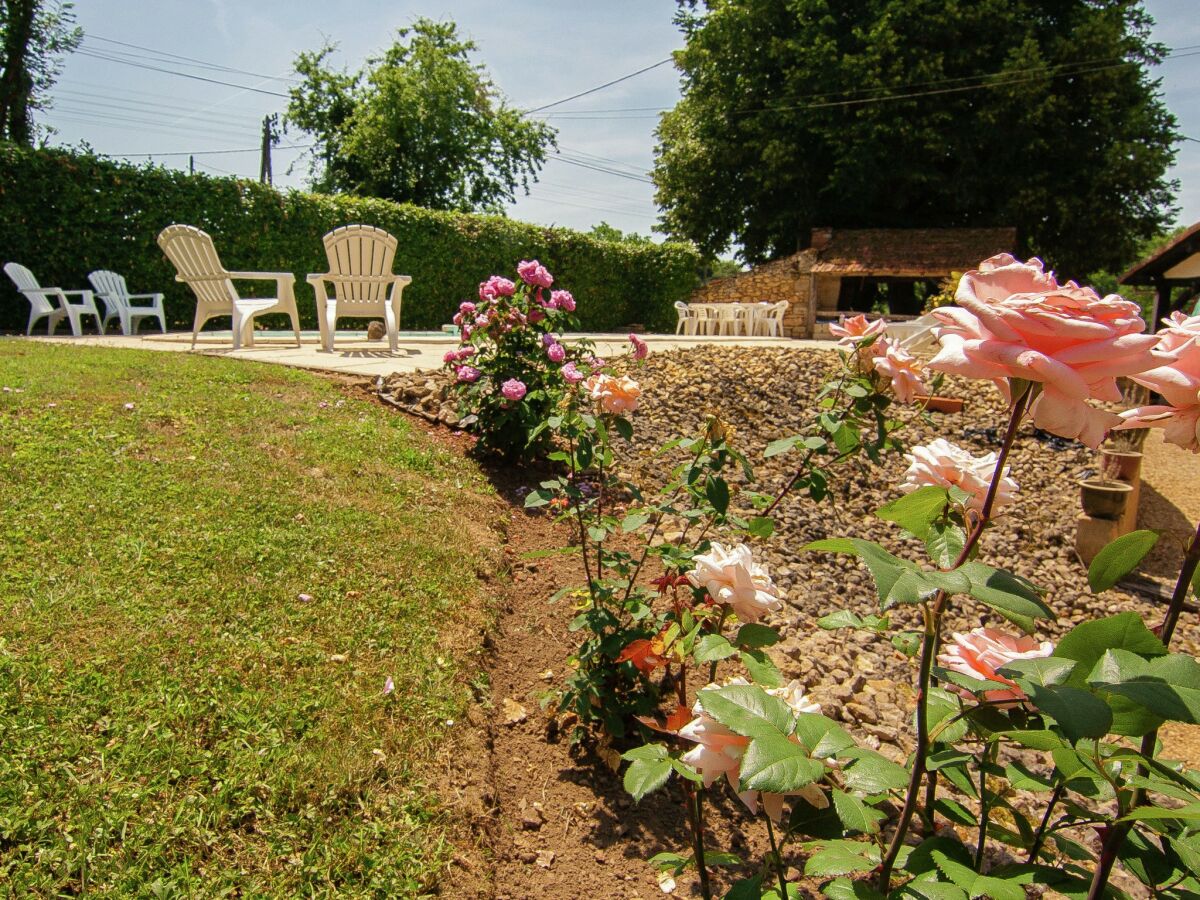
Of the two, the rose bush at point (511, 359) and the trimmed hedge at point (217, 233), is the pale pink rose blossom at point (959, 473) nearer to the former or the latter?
the rose bush at point (511, 359)

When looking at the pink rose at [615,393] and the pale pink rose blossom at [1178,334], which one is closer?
the pale pink rose blossom at [1178,334]

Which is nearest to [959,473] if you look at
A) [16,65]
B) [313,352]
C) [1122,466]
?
[1122,466]

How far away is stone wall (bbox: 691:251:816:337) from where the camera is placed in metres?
19.6

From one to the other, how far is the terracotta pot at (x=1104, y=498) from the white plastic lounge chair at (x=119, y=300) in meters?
10.8

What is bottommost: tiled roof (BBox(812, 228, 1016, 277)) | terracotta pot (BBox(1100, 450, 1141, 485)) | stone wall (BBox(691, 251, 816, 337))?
terracotta pot (BBox(1100, 450, 1141, 485))

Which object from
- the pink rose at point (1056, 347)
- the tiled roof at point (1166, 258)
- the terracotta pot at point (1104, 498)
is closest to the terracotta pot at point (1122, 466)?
the terracotta pot at point (1104, 498)

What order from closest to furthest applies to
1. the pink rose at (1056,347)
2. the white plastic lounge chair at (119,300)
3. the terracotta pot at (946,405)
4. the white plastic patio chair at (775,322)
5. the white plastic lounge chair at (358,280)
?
the pink rose at (1056,347) → the terracotta pot at (946,405) → the white plastic lounge chair at (358,280) → the white plastic lounge chair at (119,300) → the white plastic patio chair at (775,322)

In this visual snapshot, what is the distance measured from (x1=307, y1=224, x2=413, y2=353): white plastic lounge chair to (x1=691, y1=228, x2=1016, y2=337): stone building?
13184 mm

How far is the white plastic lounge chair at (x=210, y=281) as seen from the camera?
7.50m

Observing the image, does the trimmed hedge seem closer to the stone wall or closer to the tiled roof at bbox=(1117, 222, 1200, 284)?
the stone wall

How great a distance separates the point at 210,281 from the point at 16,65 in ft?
60.5

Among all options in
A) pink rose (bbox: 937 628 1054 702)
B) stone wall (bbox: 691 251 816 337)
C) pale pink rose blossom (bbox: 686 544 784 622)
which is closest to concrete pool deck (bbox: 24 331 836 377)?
pale pink rose blossom (bbox: 686 544 784 622)

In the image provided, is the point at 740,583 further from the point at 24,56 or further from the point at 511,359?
the point at 24,56

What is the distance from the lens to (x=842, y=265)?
19859 mm
